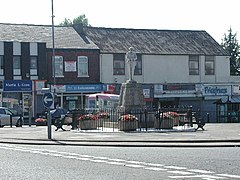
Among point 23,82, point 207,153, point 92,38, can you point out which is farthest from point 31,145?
point 92,38

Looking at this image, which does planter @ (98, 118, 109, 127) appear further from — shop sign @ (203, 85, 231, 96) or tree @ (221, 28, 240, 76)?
tree @ (221, 28, 240, 76)

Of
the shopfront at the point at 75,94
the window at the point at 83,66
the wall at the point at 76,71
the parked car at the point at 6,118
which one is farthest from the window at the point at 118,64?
the parked car at the point at 6,118

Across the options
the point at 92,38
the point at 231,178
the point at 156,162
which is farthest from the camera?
the point at 92,38

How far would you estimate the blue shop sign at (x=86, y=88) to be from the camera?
195 feet

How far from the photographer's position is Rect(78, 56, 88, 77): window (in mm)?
59969

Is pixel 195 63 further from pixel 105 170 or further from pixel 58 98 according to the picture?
pixel 105 170

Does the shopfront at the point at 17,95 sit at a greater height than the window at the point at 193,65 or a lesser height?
lesser

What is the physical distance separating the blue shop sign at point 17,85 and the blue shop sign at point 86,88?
4.05 m

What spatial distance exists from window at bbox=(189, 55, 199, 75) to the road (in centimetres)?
4480

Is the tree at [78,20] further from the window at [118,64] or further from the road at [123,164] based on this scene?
the road at [123,164]

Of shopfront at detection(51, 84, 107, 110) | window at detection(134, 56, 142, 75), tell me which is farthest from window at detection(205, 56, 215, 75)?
shopfront at detection(51, 84, 107, 110)

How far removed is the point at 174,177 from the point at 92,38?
166 ft

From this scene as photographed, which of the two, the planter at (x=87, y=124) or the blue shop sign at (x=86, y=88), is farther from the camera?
the blue shop sign at (x=86, y=88)

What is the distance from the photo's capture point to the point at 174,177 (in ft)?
44.4
